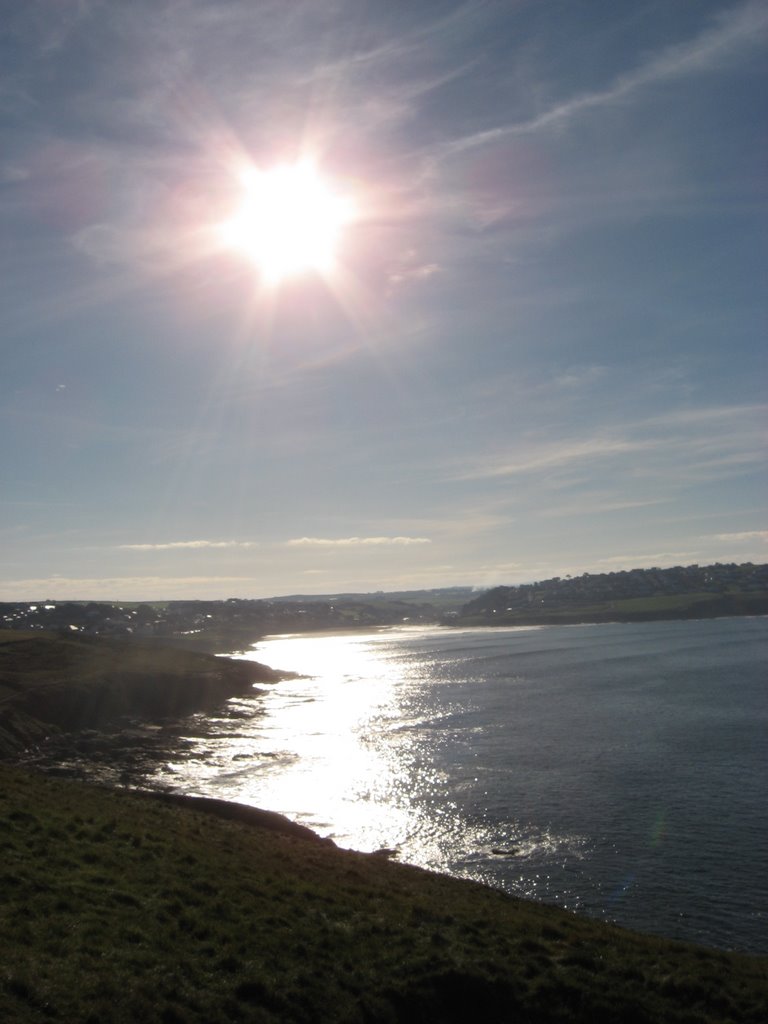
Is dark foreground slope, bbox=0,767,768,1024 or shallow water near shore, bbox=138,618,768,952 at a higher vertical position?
dark foreground slope, bbox=0,767,768,1024

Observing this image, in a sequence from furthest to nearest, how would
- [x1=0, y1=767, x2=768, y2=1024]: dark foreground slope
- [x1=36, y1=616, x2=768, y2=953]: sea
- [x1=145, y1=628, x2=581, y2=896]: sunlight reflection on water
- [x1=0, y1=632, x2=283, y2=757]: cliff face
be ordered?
[x1=0, y1=632, x2=283, y2=757]: cliff face
[x1=145, y1=628, x2=581, y2=896]: sunlight reflection on water
[x1=36, y1=616, x2=768, y2=953]: sea
[x1=0, y1=767, x2=768, y2=1024]: dark foreground slope

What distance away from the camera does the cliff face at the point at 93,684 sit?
70.2 metres

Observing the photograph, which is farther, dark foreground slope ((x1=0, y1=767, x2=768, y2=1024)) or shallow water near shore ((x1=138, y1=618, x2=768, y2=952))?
shallow water near shore ((x1=138, y1=618, x2=768, y2=952))

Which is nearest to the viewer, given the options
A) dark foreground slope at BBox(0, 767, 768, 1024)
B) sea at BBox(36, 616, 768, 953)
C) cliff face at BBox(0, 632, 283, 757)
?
dark foreground slope at BBox(0, 767, 768, 1024)

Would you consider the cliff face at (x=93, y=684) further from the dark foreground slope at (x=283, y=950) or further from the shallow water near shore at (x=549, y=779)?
the dark foreground slope at (x=283, y=950)

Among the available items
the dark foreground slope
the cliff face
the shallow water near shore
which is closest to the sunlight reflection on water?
the shallow water near shore

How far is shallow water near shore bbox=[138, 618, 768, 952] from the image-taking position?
33188mm

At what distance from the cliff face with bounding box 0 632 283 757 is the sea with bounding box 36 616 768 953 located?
5.64m

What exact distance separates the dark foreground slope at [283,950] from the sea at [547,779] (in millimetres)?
7689

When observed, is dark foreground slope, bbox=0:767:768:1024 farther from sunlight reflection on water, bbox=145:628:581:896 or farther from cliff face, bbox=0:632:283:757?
cliff face, bbox=0:632:283:757

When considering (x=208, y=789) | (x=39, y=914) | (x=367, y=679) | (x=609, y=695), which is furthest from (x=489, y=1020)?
(x=367, y=679)

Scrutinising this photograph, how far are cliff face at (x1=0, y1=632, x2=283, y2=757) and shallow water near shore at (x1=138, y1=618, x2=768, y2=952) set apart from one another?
585cm

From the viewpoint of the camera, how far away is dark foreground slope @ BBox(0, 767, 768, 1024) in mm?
15547

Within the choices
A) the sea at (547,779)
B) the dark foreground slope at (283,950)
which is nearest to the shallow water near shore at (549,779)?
the sea at (547,779)
